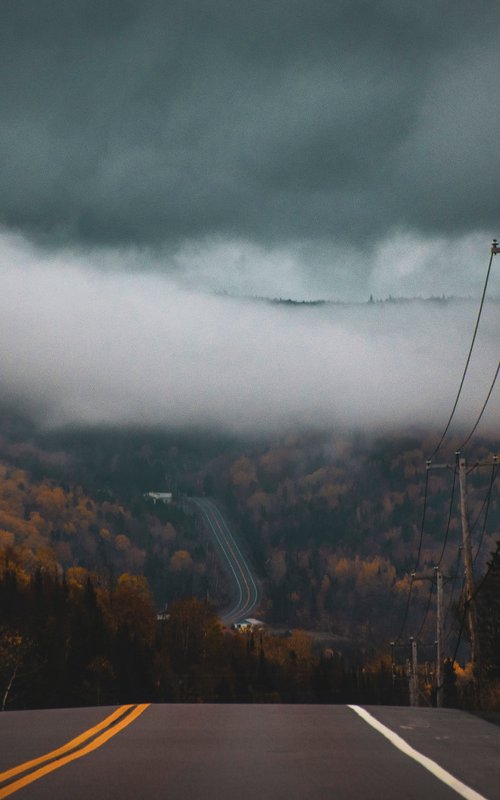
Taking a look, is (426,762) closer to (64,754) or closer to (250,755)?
(250,755)

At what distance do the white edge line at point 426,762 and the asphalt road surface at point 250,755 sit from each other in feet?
0.06

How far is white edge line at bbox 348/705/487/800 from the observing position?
374 inches

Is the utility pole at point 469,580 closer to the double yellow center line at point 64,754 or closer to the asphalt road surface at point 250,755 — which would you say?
the asphalt road surface at point 250,755

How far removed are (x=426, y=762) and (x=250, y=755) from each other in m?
2.04

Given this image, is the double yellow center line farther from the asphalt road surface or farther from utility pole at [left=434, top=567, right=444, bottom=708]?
utility pole at [left=434, top=567, right=444, bottom=708]

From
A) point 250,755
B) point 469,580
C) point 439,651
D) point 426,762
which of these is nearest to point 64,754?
point 250,755

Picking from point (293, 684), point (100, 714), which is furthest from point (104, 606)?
point (100, 714)

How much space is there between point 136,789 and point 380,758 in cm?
347

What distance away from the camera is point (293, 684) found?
171000 mm

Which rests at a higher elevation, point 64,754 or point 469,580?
point 469,580

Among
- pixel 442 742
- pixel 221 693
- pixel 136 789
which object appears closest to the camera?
pixel 136 789

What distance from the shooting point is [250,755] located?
12.1 metres

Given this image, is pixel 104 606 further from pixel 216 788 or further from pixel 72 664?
pixel 216 788

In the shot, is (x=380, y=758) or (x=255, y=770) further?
(x=380, y=758)
